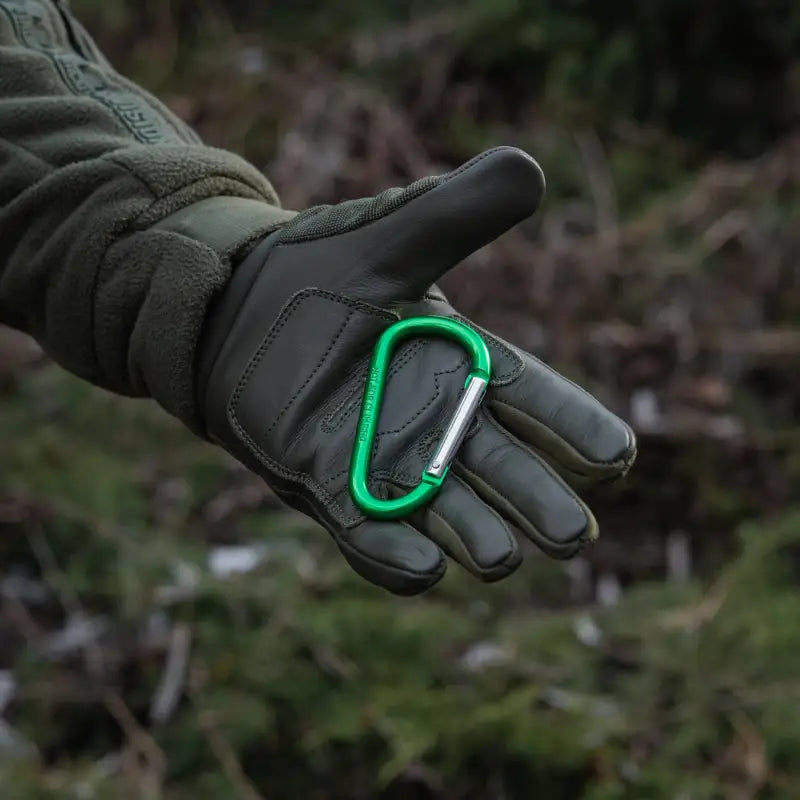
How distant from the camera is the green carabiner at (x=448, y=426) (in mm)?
948

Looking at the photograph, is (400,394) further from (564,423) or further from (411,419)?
(564,423)

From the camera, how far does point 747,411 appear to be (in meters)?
2.89

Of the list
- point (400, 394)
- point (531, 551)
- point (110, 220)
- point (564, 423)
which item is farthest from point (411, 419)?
point (531, 551)

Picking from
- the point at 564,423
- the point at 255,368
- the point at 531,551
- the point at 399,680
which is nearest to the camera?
the point at 564,423

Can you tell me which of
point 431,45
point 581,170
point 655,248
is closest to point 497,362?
point 655,248

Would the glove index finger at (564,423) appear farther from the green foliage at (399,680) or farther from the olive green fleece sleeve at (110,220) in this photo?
the green foliage at (399,680)

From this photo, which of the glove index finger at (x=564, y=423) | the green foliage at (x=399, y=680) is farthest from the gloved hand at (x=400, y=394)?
the green foliage at (x=399, y=680)

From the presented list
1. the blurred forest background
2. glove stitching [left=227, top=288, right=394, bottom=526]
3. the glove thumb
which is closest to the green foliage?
the blurred forest background

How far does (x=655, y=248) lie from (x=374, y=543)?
254cm

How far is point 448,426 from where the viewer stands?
3.17ft

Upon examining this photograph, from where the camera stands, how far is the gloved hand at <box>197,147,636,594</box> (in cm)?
93

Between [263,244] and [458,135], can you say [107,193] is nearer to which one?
[263,244]

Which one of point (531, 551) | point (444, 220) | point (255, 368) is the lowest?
point (531, 551)

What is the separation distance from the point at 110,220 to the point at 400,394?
1.16 ft
